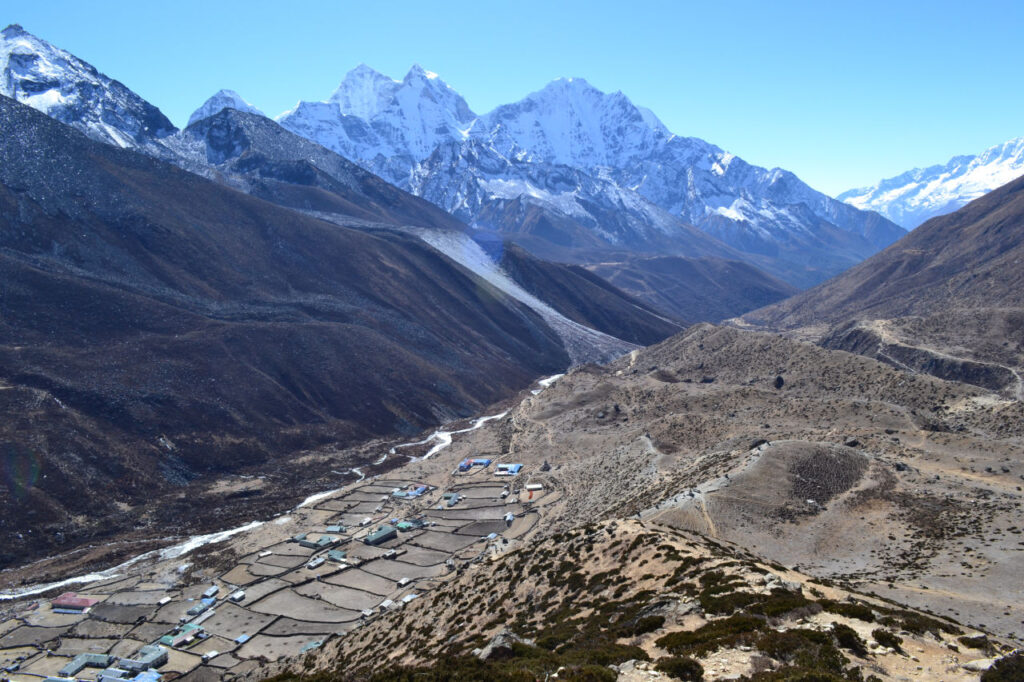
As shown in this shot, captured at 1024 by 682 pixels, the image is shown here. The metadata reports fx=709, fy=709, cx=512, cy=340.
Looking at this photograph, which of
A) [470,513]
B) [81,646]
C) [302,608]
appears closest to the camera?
[81,646]

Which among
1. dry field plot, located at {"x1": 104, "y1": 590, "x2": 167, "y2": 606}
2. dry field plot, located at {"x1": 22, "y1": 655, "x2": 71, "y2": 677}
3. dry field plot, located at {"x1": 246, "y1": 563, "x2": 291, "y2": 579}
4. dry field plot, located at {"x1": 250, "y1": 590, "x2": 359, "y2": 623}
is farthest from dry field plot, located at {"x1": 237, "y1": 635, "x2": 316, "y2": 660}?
dry field plot, located at {"x1": 104, "y1": 590, "x2": 167, "y2": 606}

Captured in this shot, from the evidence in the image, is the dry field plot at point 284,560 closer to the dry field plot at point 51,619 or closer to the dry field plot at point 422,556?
the dry field plot at point 422,556

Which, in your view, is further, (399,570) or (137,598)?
(399,570)

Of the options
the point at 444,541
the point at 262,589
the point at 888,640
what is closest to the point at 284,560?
the point at 262,589

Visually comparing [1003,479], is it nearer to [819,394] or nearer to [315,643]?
[819,394]

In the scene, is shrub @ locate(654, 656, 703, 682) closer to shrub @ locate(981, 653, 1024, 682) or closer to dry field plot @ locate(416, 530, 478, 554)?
shrub @ locate(981, 653, 1024, 682)

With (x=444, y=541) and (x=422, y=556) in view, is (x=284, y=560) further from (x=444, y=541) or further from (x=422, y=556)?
(x=444, y=541)

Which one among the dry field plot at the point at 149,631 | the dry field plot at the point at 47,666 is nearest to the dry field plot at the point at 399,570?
the dry field plot at the point at 149,631

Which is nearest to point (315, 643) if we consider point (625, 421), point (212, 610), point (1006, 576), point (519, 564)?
point (212, 610)
